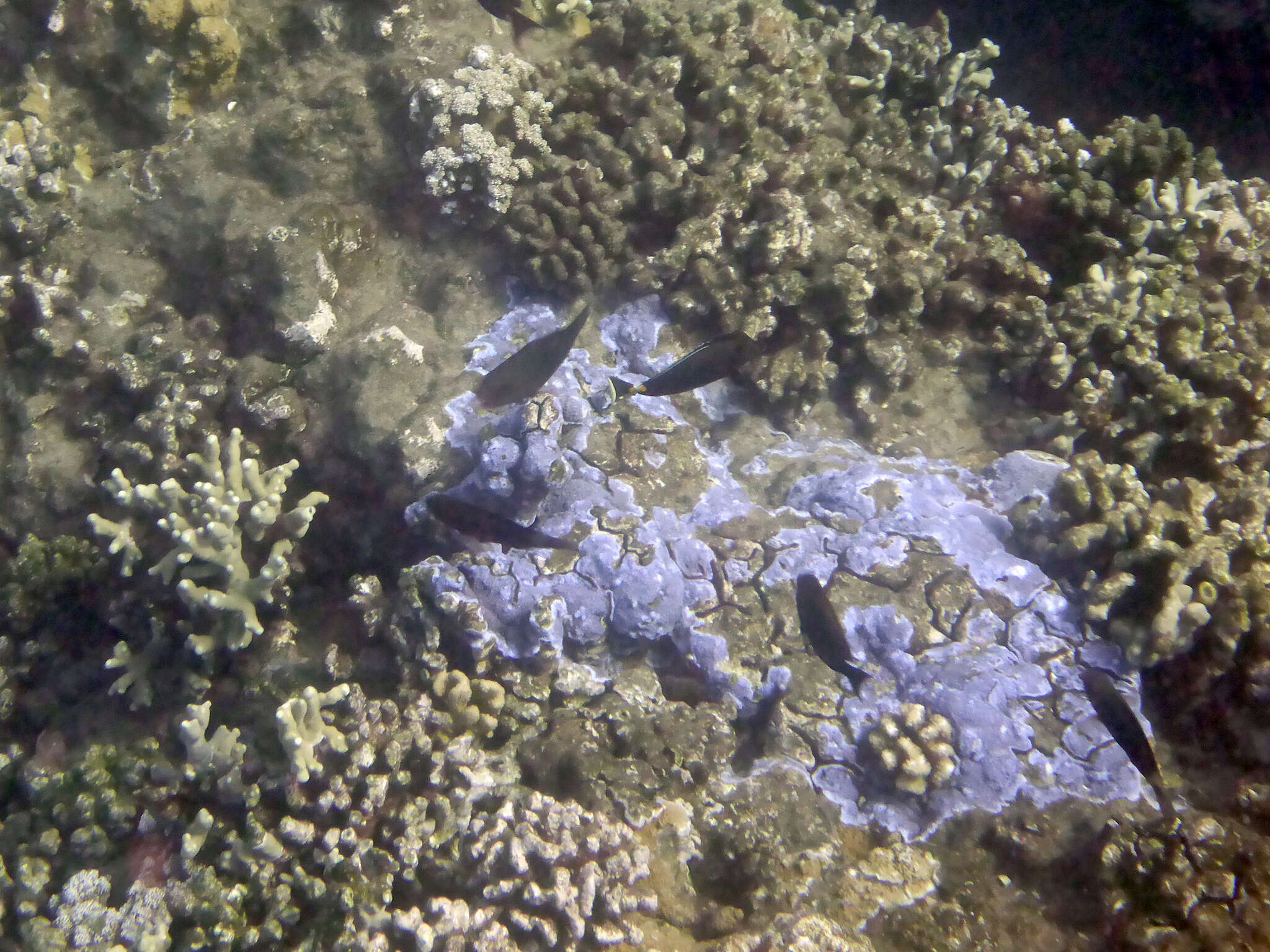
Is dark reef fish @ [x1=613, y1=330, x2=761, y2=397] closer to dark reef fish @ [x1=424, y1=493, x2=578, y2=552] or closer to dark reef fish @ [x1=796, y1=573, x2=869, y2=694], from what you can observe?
dark reef fish @ [x1=424, y1=493, x2=578, y2=552]

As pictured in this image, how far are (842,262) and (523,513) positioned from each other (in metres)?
2.13

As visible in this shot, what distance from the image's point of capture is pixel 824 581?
3363 mm

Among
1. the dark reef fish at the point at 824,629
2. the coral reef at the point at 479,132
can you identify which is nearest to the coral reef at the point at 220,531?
the coral reef at the point at 479,132

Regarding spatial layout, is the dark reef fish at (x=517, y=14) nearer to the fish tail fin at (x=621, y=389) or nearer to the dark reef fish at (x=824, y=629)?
the fish tail fin at (x=621, y=389)

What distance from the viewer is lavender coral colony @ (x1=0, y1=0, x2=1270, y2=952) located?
2.84 meters

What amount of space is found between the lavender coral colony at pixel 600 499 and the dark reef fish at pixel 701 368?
0.10 ft

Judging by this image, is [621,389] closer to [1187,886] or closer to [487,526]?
[487,526]

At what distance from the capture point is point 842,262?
372 cm

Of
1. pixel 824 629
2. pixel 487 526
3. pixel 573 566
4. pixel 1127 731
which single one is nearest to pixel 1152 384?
pixel 1127 731

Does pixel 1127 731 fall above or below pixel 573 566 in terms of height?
above

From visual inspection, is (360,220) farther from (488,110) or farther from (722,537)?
(722,537)

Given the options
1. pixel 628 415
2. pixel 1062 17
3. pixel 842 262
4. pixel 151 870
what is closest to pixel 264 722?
pixel 151 870

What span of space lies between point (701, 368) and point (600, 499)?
76 centimetres

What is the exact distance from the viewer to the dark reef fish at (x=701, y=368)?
10.2 ft
